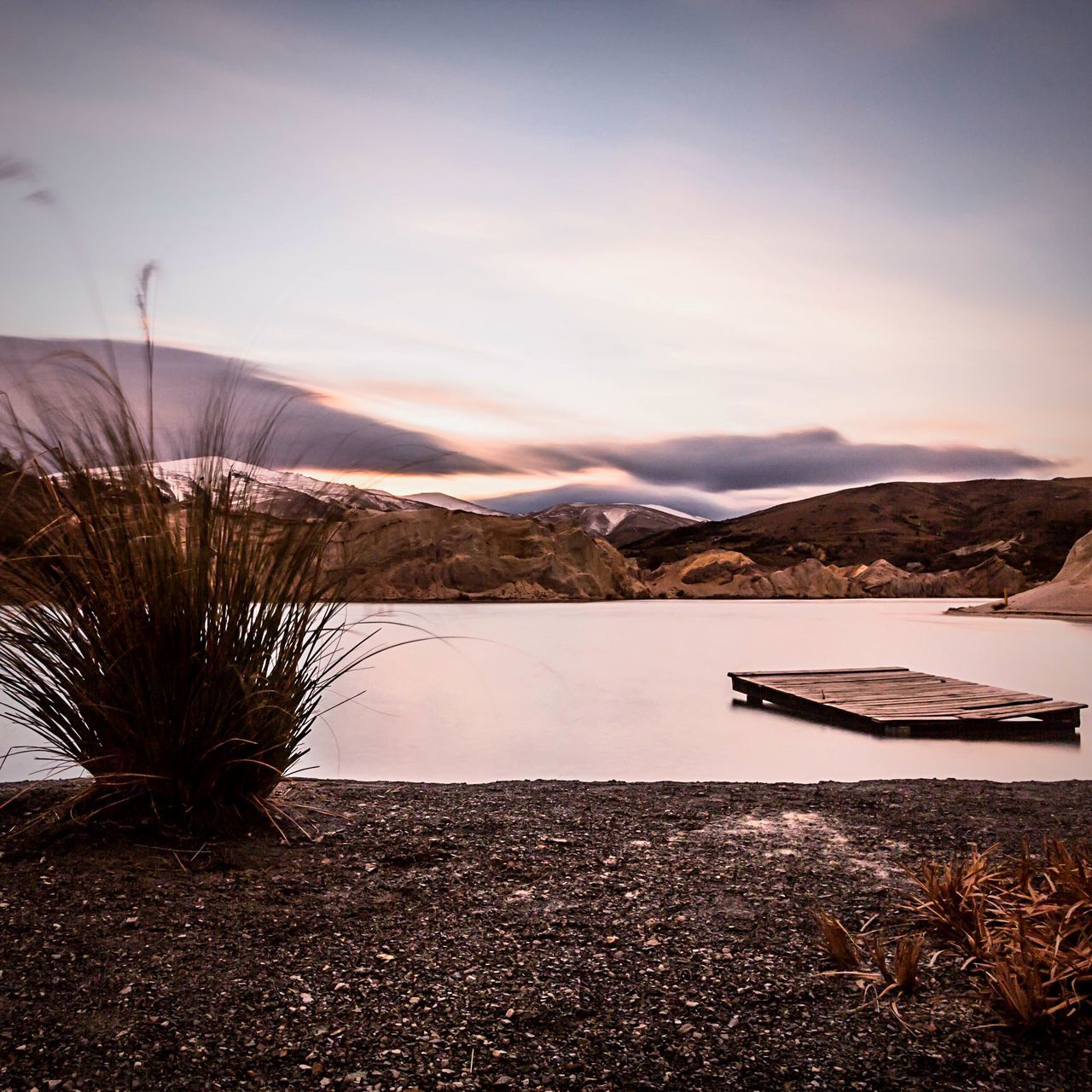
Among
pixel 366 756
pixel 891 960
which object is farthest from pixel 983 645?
pixel 891 960

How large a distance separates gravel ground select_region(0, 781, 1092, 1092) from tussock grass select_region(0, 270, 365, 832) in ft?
0.81

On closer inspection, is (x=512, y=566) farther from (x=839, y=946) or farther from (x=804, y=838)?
(x=839, y=946)

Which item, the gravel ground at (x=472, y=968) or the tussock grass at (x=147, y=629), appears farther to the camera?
the tussock grass at (x=147, y=629)

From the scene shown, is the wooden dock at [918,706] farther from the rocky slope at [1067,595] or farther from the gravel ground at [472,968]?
the rocky slope at [1067,595]

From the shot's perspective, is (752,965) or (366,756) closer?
(752,965)

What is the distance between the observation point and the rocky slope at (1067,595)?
31.8 m

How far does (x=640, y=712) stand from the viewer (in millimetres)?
9852

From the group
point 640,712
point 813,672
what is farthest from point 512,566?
point 640,712

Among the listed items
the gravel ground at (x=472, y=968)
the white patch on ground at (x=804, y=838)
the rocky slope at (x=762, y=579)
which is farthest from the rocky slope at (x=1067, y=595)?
the gravel ground at (x=472, y=968)

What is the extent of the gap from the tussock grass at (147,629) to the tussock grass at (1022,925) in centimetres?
180

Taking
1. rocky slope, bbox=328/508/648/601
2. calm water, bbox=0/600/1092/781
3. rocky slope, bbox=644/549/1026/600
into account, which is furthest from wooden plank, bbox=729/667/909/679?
rocky slope, bbox=644/549/1026/600

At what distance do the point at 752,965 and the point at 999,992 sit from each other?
0.54m

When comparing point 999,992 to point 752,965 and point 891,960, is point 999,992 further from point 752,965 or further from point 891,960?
point 752,965

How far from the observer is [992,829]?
12.0 ft
